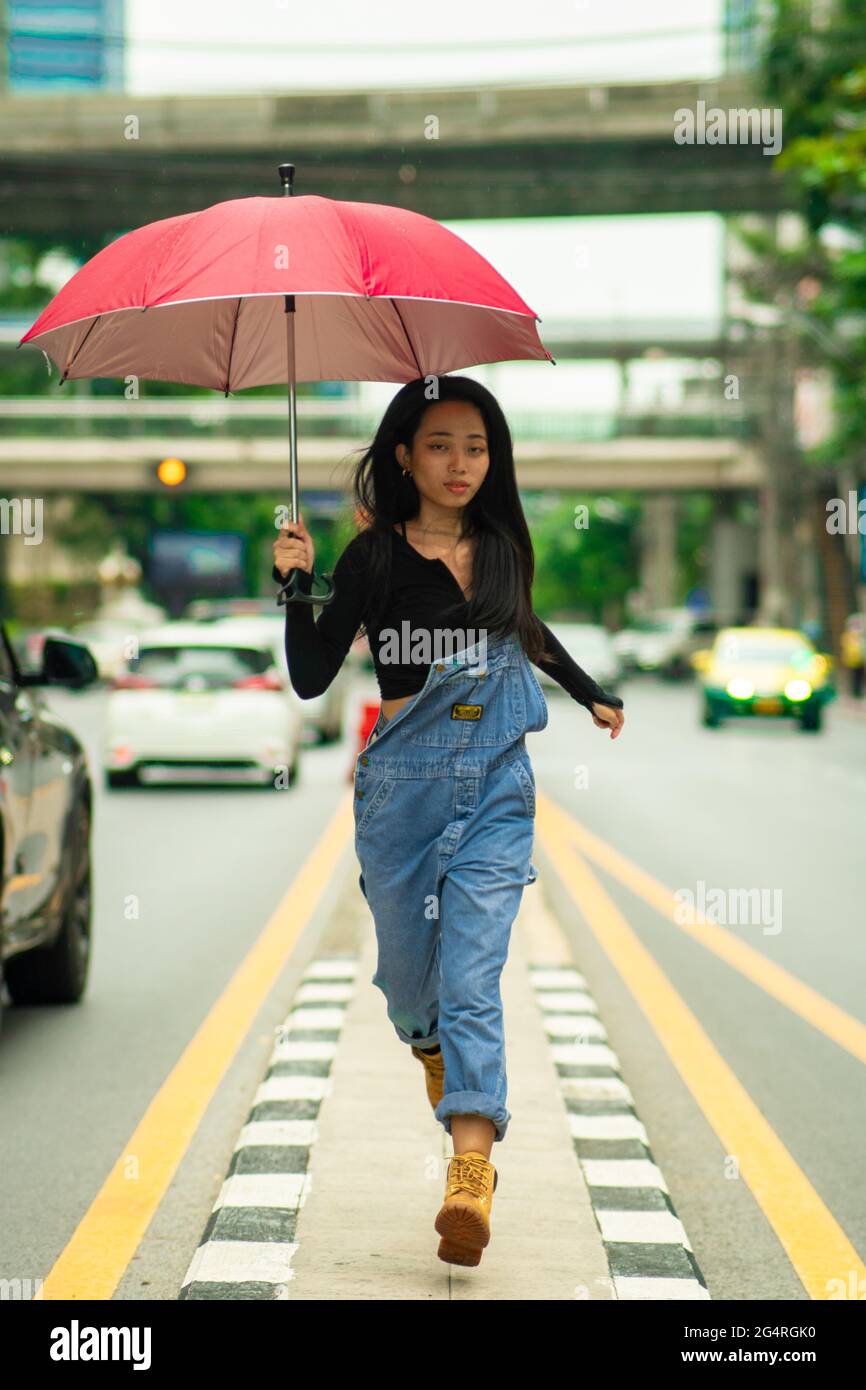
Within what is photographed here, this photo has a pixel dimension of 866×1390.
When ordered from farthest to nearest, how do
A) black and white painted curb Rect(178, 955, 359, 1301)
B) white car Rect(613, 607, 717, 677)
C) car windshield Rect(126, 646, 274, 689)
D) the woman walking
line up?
white car Rect(613, 607, 717, 677) < car windshield Rect(126, 646, 274, 689) < the woman walking < black and white painted curb Rect(178, 955, 359, 1301)

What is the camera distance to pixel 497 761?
13.7 ft

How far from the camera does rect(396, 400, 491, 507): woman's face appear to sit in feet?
14.1

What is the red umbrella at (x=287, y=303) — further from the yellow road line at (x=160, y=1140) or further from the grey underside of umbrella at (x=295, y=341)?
the yellow road line at (x=160, y=1140)

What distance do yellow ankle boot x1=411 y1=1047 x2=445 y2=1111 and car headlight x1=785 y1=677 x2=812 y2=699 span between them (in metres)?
22.2

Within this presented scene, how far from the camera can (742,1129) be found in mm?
5543

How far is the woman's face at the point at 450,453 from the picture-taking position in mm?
4297

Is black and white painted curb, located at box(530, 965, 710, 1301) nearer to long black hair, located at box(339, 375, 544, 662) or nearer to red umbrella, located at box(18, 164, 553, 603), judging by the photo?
long black hair, located at box(339, 375, 544, 662)

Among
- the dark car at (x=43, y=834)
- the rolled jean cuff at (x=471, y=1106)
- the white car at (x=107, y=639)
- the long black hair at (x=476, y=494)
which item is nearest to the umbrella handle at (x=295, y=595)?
the long black hair at (x=476, y=494)

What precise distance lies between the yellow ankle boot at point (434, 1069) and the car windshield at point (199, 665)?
13387mm

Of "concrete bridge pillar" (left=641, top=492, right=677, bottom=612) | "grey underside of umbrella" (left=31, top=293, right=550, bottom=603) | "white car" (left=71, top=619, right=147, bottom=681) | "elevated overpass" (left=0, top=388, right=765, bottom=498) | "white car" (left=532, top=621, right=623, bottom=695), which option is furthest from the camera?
"concrete bridge pillar" (left=641, top=492, right=677, bottom=612)

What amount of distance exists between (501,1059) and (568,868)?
748 centimetres

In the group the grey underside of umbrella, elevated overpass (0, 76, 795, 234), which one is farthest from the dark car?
elevated overpass (0, 76, 795, 234)
